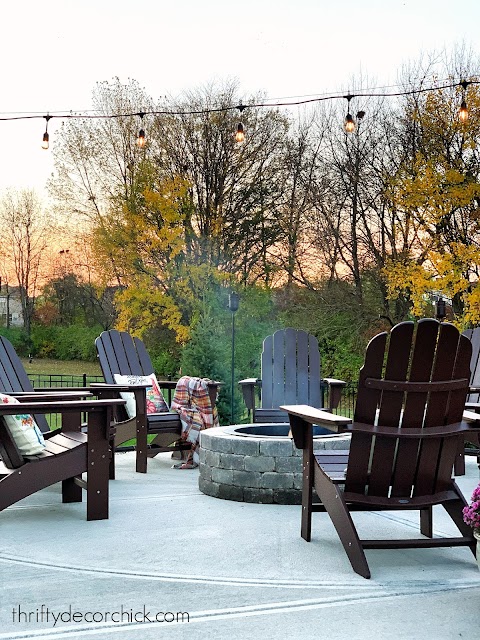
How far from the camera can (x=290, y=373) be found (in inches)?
243

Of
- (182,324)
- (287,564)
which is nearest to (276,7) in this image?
(182,324)

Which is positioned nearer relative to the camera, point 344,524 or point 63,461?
point 344,524

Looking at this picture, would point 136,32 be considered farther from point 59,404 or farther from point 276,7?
point 59,404

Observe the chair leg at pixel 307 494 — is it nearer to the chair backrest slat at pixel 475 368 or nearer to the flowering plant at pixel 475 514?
the flowering plant at pixel 475 514

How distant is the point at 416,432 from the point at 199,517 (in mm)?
1436

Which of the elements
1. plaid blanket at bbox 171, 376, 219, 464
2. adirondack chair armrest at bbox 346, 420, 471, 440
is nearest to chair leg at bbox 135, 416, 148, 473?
plaid blanket at bbox 171, 376, 219, 464

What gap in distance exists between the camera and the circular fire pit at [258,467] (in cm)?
423

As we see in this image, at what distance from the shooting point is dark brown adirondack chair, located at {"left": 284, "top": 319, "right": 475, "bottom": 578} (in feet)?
9.41

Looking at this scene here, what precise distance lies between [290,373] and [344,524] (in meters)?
3.26

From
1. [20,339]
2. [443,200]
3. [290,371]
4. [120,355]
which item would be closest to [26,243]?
[20,339]

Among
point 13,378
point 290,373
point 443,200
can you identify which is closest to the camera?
point 13,378

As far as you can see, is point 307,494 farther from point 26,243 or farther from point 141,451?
point 26,243

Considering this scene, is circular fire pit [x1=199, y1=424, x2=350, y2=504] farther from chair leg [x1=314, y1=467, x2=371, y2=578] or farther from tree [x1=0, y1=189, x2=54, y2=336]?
tree [x1=0, y1=189, x2=54, y2=336]

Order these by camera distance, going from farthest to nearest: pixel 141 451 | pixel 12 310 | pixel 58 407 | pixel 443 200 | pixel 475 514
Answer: pixel 12 310, pixel 443 200, pixel 141 451, pixel 58 407, pixel 475 514
